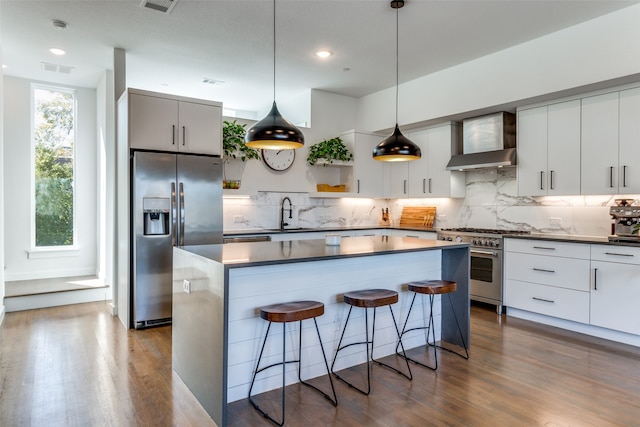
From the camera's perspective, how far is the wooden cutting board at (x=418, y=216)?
6.02m

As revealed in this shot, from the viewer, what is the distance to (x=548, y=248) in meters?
4.12

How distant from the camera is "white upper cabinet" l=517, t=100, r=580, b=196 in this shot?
414 cm

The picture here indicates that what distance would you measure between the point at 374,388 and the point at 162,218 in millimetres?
2765

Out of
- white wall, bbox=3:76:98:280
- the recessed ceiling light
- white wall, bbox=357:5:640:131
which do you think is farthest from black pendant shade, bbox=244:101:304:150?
white wall, bbox=3:76:98:280

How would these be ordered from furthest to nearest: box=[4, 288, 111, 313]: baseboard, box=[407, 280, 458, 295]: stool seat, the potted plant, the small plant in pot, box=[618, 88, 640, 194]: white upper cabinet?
the small plant in pot, the potted plant, box=[4, 288, 111, 313]: baseboard, box=[618, 88, 640, 194]: white upper cabinet, box=[407, 280, 458, 295]: stool seat

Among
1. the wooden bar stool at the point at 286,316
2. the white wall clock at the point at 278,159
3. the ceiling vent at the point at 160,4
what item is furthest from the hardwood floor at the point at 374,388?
the ceiling vent at the point at 160,4

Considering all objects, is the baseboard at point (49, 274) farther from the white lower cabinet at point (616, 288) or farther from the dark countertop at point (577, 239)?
the white lower cabinet at point (616, 288)

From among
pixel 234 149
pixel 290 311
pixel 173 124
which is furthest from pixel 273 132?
pixel 234 149

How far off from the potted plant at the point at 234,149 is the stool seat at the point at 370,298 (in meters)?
2.90

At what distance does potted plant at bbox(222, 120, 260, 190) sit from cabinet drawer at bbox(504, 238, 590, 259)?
11.3 ft

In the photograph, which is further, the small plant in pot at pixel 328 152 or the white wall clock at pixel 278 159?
the small plant in pot at pixel 328 152

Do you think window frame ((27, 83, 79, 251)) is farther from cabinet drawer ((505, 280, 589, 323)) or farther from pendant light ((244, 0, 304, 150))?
cabinet drawer ((505, 280, 589, 323))

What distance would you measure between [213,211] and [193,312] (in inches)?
75.5

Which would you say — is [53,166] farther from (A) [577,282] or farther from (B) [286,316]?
(A) [577,282]
